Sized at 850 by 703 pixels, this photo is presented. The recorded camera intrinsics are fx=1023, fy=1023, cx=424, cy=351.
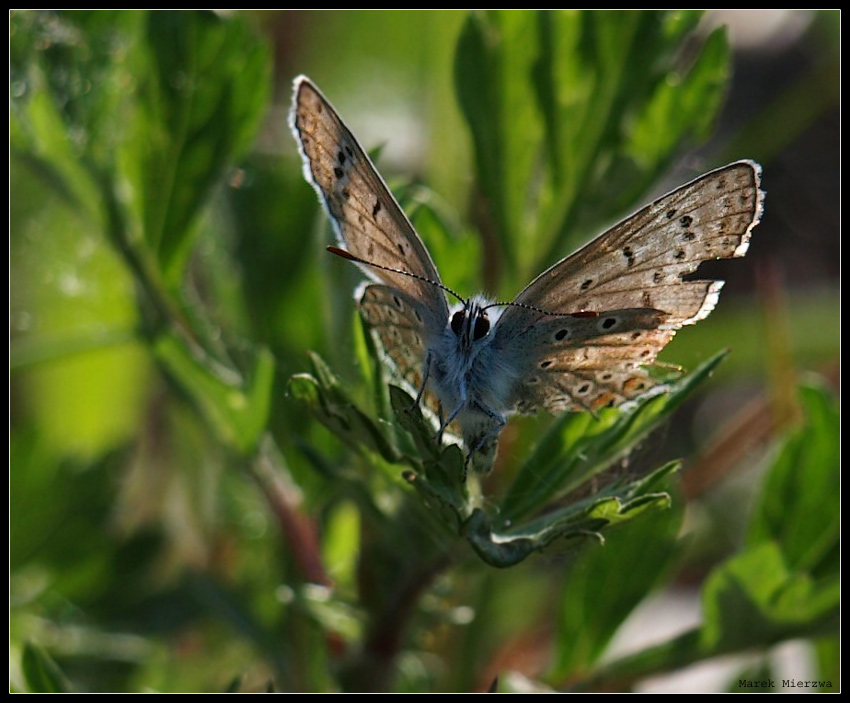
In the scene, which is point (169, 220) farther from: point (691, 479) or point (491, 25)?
point (691, 479)

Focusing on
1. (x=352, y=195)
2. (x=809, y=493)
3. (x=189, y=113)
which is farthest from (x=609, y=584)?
(x=189, y=113)

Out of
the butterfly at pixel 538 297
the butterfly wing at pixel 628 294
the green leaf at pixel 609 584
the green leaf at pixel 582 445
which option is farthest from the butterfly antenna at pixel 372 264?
the green leaf at pixel 609 584

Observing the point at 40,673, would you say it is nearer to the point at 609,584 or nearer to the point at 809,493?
the point at 609,584

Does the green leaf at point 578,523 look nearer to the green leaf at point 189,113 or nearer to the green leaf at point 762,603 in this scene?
the green leaf at point 762,603

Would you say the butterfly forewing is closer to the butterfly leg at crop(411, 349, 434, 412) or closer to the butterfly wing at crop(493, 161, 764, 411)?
the butterfly leg at crop(411, 349, 434, 412)

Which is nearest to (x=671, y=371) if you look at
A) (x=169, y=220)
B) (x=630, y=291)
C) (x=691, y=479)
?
(x=630, y=291)

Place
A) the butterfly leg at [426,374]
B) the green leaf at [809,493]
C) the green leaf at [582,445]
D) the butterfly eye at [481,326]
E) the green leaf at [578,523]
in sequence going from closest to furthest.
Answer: the green leaf at [578,523] < the green leaf at [582,445] < the butterfly leg at [426,374] < the butterfly eye at [481,326] < the green leaf at [809,493]

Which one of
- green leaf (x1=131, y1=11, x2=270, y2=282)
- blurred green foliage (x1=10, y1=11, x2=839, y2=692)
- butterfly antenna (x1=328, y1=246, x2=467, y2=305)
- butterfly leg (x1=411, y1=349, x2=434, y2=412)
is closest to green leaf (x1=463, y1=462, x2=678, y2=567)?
blurred green foliage (x1=10, y1=11, x2=839, y2=692)
